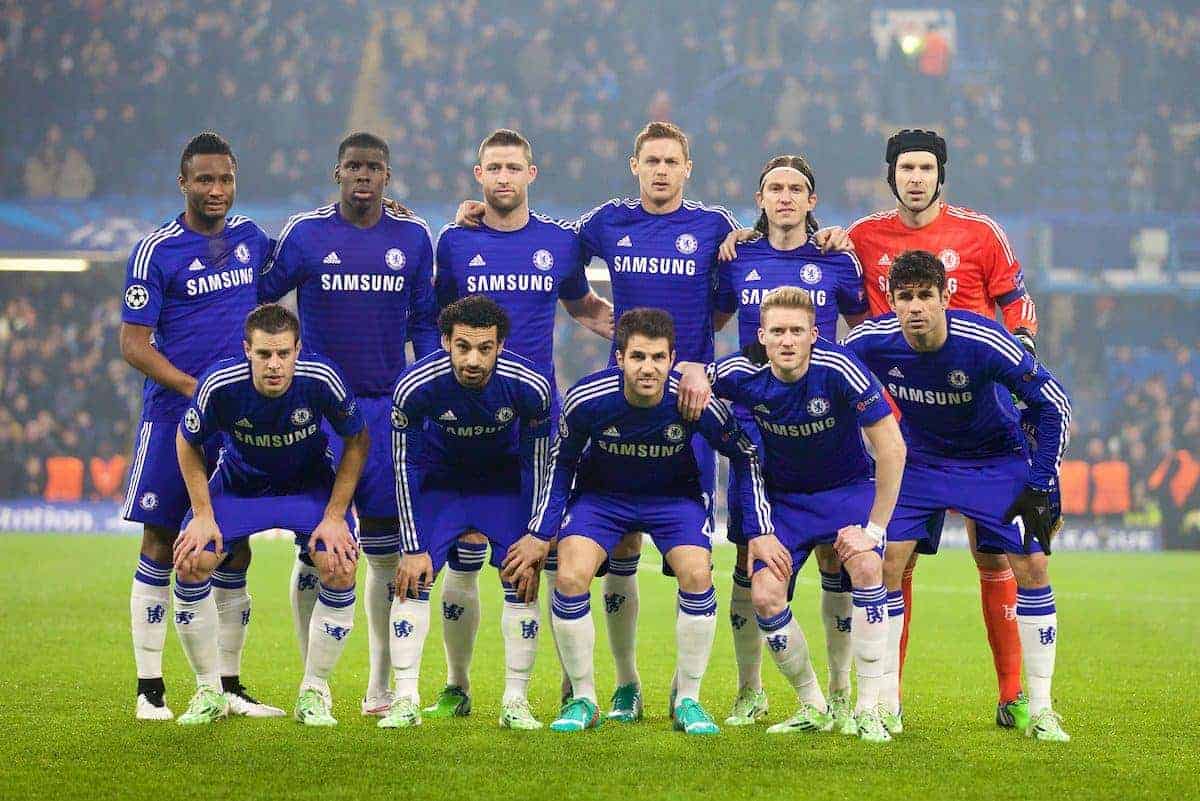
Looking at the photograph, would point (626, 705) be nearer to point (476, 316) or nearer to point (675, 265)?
point (476, 316)

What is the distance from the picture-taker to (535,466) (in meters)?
6.36

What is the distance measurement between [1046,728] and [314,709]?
3.03 meters

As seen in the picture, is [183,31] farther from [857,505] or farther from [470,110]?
[857,505]

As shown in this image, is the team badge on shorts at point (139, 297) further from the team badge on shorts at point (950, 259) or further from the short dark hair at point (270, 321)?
the team badge on shorts at point (950, 259)

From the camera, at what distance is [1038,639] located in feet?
20.4

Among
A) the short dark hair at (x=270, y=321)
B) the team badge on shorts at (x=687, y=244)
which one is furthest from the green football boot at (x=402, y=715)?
the team badge on shorts at (x=687, y=244)

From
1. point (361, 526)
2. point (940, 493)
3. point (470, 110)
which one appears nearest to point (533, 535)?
point (361, 526)

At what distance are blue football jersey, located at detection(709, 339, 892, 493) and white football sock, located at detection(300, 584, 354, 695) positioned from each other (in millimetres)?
1828

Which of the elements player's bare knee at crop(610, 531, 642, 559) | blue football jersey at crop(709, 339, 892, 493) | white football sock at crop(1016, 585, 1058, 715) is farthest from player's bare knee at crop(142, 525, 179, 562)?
white football sock at crop(1016, 585, 1058, 715)

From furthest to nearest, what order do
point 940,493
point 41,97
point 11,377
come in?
point 41,97
point 11,377
point 940,493

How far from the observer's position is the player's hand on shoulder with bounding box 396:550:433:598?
620cm

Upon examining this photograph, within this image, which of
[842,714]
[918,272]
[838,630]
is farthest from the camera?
[838,630]

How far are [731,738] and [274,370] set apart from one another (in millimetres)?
2360

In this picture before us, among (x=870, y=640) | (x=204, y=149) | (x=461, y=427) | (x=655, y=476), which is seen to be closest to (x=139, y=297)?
(x=204, y=149)
